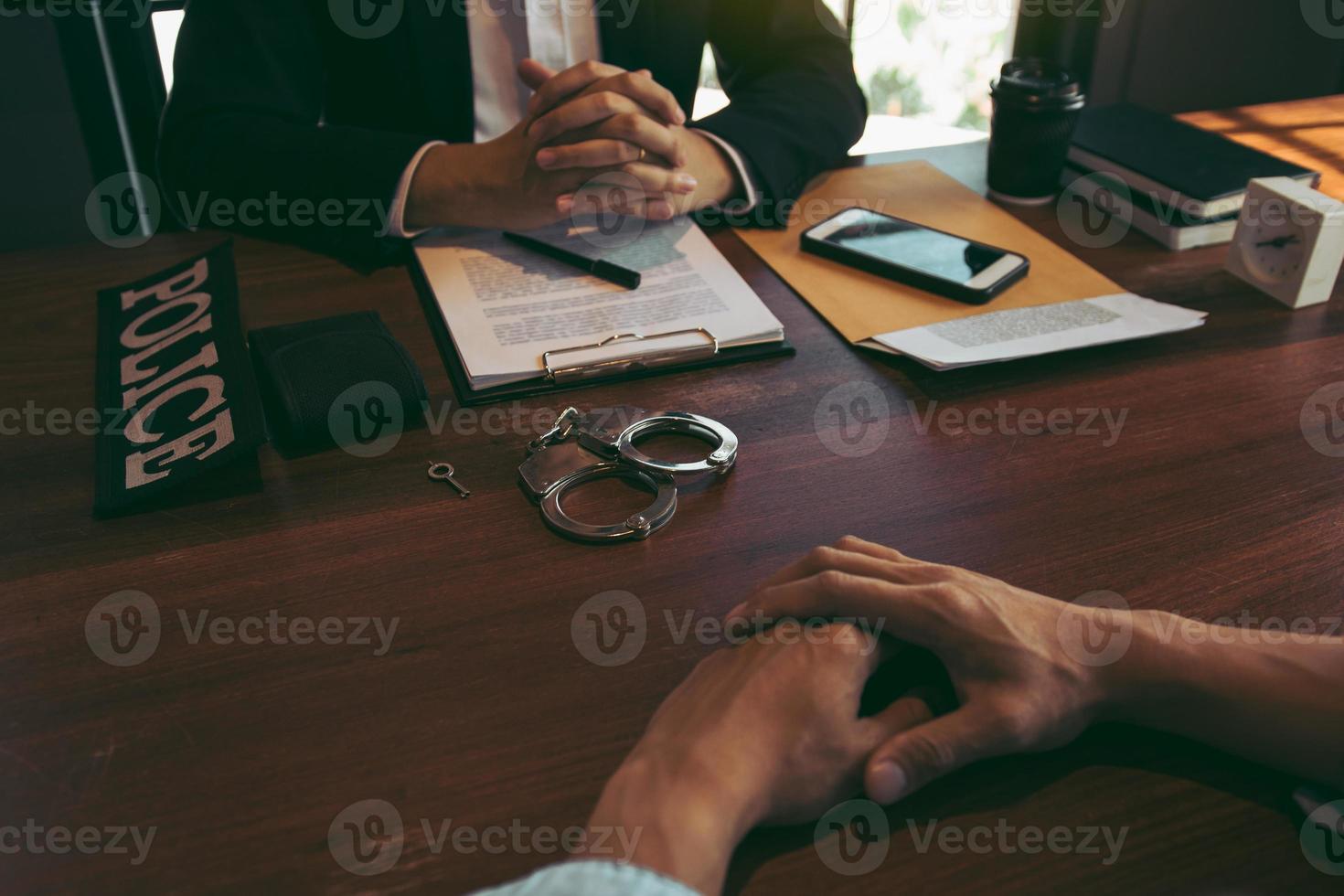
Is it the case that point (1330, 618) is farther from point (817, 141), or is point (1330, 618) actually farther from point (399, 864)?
point (817, 141)

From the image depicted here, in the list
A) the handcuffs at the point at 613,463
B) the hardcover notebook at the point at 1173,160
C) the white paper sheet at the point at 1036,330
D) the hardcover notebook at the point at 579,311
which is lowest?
the handcuffs at the point at 613,463

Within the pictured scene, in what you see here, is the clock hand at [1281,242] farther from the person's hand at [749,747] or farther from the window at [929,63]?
the window at [929,63]

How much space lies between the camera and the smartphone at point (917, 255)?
3.67ft

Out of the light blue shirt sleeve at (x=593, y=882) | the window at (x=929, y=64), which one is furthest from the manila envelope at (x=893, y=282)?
the window at (x=929, y=64)

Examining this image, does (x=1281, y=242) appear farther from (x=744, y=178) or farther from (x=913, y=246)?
(x=744, y=178)

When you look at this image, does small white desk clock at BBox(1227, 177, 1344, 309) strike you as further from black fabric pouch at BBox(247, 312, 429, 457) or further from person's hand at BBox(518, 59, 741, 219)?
black fabric pouch at BBox(247, 312, 429, 457)

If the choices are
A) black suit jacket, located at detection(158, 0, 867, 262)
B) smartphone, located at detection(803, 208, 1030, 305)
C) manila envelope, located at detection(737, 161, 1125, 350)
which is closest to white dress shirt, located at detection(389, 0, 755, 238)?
black suit jacket, located at detection(158, 0, 867, 262)

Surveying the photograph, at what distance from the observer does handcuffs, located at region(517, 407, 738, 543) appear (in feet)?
2.65

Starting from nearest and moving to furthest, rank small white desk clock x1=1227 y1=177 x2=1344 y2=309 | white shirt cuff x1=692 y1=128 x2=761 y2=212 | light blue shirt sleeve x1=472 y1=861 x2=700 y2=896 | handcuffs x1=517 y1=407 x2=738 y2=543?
light blue shirt sleeve x1=472 y1=861 x2=700 y2=896 → handcuffs x1=517 y1=407 x2=738 y2=543 → small white desk clock x1=1227 y1=177 x2=1344 y2=309 → white shirt cuff x1=692 y1=128 x2=761 y2=212

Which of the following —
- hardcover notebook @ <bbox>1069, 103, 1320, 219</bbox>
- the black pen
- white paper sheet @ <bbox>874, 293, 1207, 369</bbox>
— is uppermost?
hardcover notebook @ <bbox>1069, 103, 1320, 219</bbox>

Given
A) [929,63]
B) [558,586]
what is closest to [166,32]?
[558,586]

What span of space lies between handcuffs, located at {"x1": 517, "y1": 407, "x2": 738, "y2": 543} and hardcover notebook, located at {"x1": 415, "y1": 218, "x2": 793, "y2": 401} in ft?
0.31

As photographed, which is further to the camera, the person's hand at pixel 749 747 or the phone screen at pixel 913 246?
the phone screen at pixel 913 246

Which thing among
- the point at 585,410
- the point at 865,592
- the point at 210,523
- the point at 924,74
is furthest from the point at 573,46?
the point at 924,74
